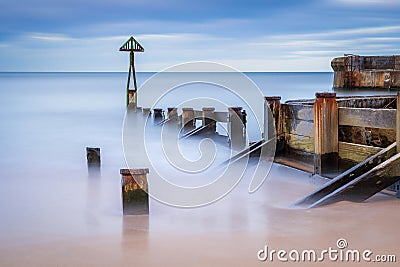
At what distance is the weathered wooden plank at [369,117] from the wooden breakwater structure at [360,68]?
877 inches

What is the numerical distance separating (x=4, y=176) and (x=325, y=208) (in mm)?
5711

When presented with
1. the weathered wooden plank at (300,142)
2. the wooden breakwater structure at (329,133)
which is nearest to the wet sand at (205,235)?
the wooden breakwater structure at (329,133)

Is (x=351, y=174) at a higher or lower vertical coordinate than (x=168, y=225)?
higher

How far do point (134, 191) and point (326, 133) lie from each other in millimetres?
2899

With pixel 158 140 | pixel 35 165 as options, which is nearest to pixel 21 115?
pixel 158 140

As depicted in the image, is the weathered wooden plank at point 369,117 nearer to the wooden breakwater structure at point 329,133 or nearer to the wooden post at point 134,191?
the wooden breakwater structure at point 329,133

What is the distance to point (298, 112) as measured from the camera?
7883 millimetres

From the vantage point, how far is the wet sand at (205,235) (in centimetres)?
466

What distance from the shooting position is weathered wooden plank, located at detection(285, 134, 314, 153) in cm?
766

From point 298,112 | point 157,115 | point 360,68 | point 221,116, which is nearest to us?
point 298,112

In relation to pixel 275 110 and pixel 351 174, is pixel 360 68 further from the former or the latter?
pixel 351 174

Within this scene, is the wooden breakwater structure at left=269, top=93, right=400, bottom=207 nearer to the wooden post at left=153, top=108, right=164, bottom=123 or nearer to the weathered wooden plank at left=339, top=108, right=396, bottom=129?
the weathered wooden plank at left=339, top=108, right=396, bottom=129

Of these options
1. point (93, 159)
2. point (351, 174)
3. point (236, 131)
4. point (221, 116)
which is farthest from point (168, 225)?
point (221, 116)

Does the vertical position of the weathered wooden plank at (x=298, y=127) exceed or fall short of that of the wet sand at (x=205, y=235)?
it exceeds it
